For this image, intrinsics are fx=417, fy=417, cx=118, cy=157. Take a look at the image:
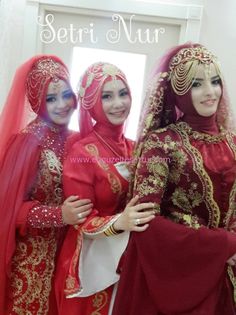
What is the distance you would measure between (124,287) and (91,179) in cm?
30

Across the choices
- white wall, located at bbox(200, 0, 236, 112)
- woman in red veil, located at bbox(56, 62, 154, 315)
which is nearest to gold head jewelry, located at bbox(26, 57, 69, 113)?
woman in red veil, located at bbox(56, 62, 154, 315)

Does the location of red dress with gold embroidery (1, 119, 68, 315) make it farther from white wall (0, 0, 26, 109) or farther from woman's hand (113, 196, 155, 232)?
white wall (0, 0, 26, 109)

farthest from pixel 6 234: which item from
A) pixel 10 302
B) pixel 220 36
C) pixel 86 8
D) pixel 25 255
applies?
pixel 220 36

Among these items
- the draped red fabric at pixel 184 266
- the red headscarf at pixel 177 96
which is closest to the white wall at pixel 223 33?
the red headscarf at pixel 177 96

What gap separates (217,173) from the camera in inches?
39.9

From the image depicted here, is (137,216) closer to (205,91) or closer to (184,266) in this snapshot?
(184,266)

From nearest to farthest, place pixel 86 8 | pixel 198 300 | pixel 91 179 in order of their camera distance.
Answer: pixel 198 300, pixel 91 179, pixel 86 8

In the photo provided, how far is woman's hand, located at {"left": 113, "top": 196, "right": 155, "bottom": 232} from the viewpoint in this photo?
1006 mm

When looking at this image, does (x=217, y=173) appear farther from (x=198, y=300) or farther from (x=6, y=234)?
(x=6, y=234)

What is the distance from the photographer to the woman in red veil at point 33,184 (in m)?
1.22

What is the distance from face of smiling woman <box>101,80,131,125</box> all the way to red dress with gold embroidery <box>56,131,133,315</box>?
3.2 inches

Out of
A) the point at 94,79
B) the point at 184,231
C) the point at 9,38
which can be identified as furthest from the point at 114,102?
the point at 9,38

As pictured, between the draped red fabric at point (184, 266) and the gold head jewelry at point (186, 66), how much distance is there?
0.33 metres

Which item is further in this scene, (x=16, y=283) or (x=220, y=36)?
(x=220, y=36)
